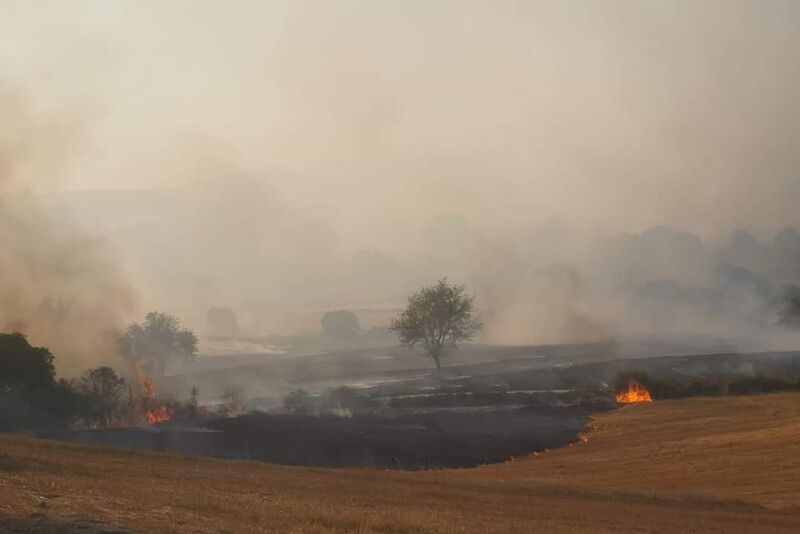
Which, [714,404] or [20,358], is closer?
[20,358]

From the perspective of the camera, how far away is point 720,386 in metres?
98.6

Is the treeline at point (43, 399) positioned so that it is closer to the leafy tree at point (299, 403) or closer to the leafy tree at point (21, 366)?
the leafy tree at point (21, 366)

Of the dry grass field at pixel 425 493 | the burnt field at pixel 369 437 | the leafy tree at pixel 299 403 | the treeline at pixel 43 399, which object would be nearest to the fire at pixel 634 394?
the burnt field at pixel 369 437

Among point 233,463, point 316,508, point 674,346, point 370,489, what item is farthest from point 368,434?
point 674,346

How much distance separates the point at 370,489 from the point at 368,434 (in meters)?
45.8

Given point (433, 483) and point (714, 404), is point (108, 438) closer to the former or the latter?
point (433, 483)

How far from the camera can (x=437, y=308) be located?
15025 cm

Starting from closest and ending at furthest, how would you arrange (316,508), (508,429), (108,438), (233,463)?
(316,508), (233,463), (108,438), (508,429)

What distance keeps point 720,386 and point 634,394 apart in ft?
32.3

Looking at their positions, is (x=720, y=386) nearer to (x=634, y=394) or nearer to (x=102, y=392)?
(x=634, y=394)

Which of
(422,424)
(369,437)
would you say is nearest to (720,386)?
(422,424)

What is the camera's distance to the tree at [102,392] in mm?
86625

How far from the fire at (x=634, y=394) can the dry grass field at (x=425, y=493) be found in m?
34.1

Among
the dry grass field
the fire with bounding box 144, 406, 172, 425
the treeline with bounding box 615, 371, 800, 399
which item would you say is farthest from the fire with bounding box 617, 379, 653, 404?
the fire with bounding box 144, 406, 172, 425
